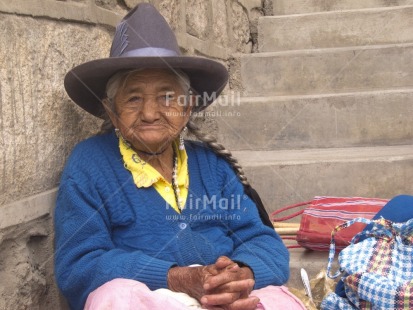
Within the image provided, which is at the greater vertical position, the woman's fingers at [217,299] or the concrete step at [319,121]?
the concrete step at [319,121]

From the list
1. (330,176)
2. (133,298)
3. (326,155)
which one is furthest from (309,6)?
(133,298)

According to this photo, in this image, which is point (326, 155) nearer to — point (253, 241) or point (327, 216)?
point (327, 216)

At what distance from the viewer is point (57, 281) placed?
6.42 ft

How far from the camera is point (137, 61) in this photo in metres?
2.01

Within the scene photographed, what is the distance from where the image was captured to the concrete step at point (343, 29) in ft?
15.5

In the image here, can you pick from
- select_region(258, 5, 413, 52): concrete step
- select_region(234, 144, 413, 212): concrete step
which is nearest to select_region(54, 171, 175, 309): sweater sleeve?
select_region(234, 144, 413, 212): concrete step

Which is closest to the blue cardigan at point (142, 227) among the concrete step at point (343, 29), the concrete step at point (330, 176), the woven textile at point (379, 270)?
the woven textile at point (379, 270)

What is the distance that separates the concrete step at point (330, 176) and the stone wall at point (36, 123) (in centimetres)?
120

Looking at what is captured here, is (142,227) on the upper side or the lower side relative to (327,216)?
upper

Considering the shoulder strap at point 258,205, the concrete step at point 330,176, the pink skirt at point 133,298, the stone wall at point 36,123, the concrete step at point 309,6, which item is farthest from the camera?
the concrete step at point 309,6

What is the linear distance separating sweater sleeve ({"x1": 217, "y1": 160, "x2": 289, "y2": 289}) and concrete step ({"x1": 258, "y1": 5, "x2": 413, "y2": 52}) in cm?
271

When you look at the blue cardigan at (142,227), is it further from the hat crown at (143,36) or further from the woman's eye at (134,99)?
the hat crown at (143,36)

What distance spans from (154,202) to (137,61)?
0.45 metres

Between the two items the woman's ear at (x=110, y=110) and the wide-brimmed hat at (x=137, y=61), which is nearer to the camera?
the wide-brimmed hat at (x=137, y=61)
